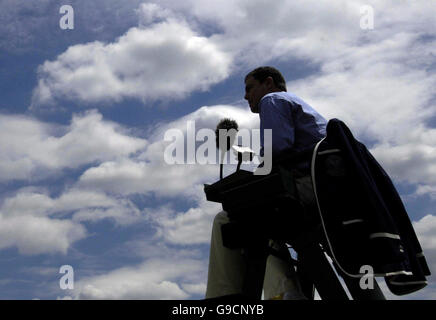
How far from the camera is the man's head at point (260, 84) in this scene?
13.9ft

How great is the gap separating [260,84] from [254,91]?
0.08 m

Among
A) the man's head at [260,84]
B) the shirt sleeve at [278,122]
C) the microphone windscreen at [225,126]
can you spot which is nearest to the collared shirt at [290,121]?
the shirt sleeve at [278,122]

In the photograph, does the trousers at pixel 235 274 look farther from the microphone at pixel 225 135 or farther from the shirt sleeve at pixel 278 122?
the microphone at pixel 225 135

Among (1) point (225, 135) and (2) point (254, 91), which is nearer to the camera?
(1) point (225, 135)

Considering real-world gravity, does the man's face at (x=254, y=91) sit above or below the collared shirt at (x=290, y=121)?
above

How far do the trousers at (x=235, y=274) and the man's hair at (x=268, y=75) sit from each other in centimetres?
121

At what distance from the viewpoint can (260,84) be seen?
13.9 ft

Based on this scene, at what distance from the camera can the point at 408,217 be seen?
11.2ft

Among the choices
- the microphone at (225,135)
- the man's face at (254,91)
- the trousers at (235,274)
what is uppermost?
the man's face at (254,91)

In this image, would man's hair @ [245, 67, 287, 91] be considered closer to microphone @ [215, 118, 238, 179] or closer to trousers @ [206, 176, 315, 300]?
microphone @ [215, 118, 238, 179]

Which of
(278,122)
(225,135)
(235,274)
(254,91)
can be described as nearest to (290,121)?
(278,122)

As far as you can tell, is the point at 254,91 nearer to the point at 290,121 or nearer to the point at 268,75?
the point at 268,75
